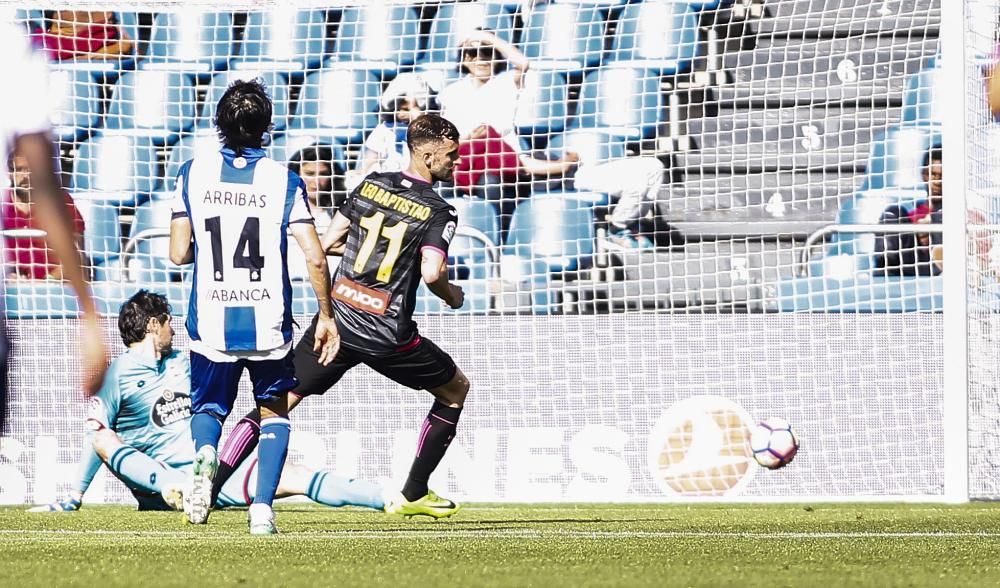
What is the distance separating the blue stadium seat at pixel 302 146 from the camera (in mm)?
8562

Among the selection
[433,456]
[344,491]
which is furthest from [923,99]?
[344,491]

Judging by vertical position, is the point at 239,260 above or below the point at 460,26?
below

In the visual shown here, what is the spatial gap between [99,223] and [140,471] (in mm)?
2287

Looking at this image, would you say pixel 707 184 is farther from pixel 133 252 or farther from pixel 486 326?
pixel 133 252

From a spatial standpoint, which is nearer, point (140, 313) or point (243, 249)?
point (243, 249)

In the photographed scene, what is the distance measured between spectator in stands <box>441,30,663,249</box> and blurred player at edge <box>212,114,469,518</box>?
279 cm

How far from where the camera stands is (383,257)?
5.61 metres

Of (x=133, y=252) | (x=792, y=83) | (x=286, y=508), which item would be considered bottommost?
(x=286, y=508)

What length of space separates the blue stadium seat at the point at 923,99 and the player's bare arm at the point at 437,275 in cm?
425

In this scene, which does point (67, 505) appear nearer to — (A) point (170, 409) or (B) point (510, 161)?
(A) point (170, 409)

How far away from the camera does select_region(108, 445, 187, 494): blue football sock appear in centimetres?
677

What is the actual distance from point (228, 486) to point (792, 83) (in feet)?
14.1

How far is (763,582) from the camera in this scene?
9.85ft

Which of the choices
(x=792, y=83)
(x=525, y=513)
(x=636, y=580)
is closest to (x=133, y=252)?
(x=525, y=513)
